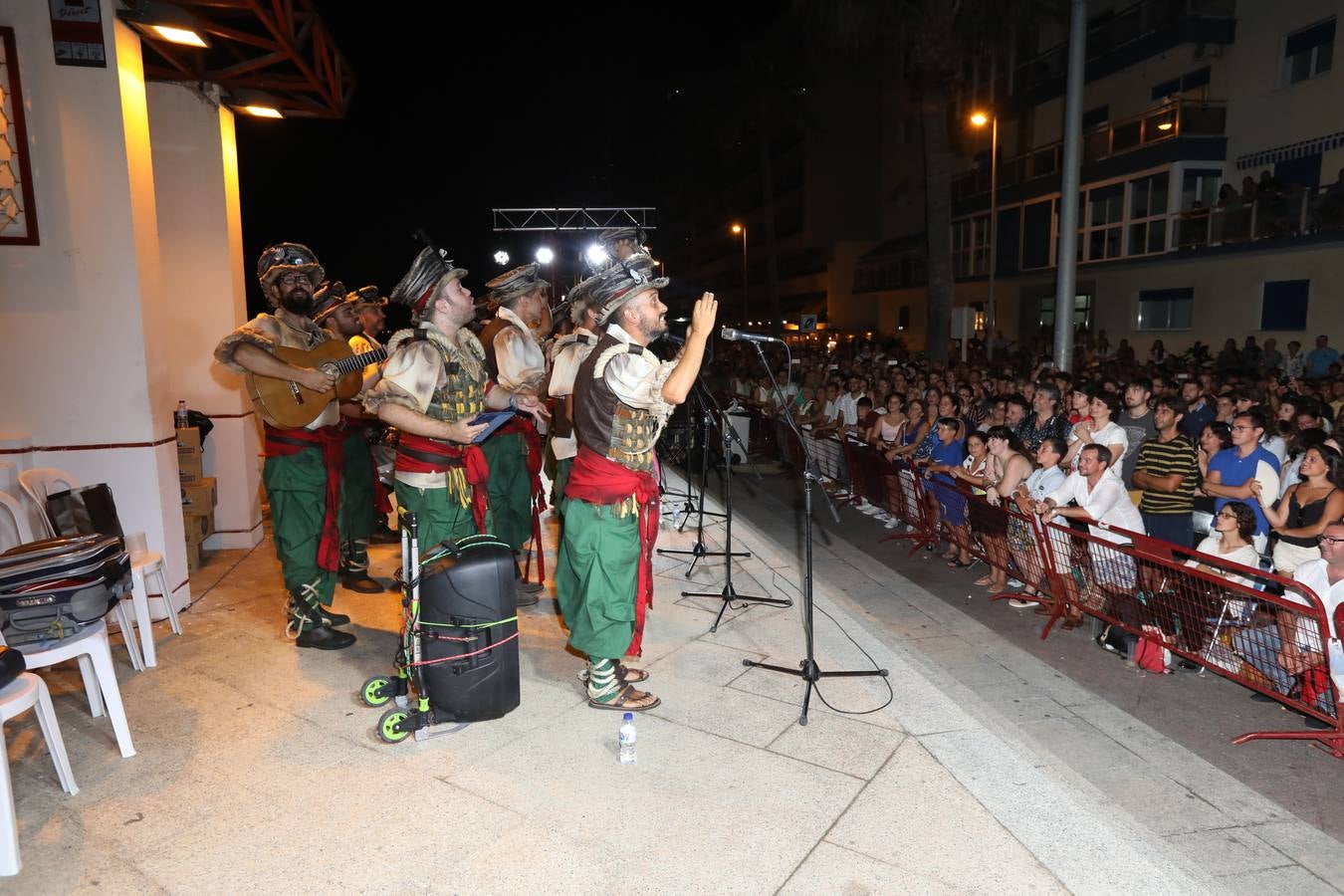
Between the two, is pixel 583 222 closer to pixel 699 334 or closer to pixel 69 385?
pixel 69 385

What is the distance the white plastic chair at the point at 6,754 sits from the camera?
8.55ft

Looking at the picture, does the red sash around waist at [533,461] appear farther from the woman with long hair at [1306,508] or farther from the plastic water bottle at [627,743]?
the woman with long hair at [1306,508]

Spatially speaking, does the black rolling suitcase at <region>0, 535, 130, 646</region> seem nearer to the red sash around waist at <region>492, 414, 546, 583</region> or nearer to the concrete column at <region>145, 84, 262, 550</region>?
the red sash around waist at <region>492, 414, 546, 583</region>

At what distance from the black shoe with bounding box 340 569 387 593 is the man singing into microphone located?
89.8 inches

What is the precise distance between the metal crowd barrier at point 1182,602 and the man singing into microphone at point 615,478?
9.96ft

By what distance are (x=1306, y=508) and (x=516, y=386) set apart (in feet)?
17.0

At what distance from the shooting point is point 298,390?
4473mm

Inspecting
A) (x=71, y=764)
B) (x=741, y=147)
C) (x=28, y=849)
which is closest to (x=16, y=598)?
(x=71, y=764)

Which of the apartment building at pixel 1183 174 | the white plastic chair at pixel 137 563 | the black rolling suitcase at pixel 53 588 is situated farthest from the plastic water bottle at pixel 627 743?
the apartment building at pixel 1183 174

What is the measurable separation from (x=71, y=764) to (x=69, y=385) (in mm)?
2290

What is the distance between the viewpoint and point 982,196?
2727 centimetres

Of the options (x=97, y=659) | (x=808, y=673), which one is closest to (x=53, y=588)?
(x=97, y=659)

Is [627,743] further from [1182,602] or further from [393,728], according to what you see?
[1182,602]

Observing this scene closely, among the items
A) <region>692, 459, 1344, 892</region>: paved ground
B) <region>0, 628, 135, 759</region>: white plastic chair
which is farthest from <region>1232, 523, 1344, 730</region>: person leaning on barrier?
<region>0, 628, 135, 759</region>: white plastic chair
